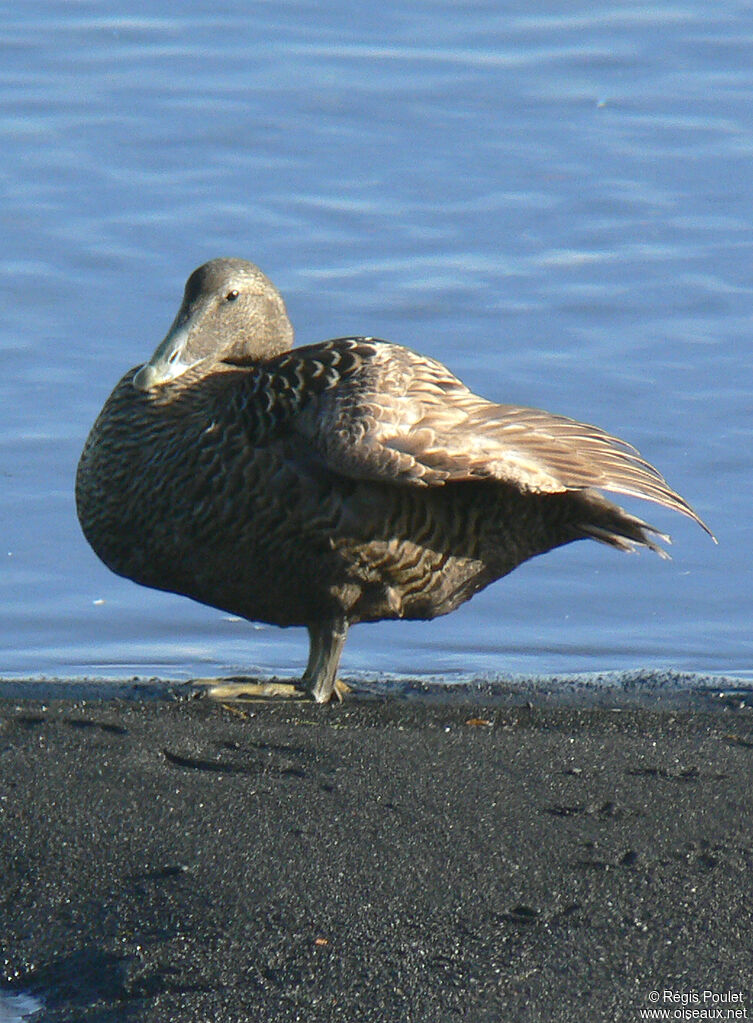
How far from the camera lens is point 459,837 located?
4.00 m

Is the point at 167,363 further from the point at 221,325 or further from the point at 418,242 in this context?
the point at 418,242

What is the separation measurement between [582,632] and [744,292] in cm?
318

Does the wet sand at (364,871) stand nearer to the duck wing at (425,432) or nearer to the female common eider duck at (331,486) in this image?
the female common eider duck at (331,486)

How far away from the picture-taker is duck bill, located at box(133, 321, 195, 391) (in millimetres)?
5453

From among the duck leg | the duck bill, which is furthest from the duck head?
the duck leg

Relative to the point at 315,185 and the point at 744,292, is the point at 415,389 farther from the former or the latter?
the point at 315,185

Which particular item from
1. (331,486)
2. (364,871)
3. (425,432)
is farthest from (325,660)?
(364,871)

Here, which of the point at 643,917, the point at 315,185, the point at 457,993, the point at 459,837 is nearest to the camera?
the point at 457,993

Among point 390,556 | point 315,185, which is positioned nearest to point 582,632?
point 390,556

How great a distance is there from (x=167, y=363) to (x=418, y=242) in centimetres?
423

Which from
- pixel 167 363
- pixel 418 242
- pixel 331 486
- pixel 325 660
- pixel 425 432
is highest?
pixel 418 242

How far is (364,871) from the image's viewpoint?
151 inches

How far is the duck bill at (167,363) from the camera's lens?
545cm

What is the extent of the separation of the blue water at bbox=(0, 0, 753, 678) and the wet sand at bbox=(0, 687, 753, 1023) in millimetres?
1764
